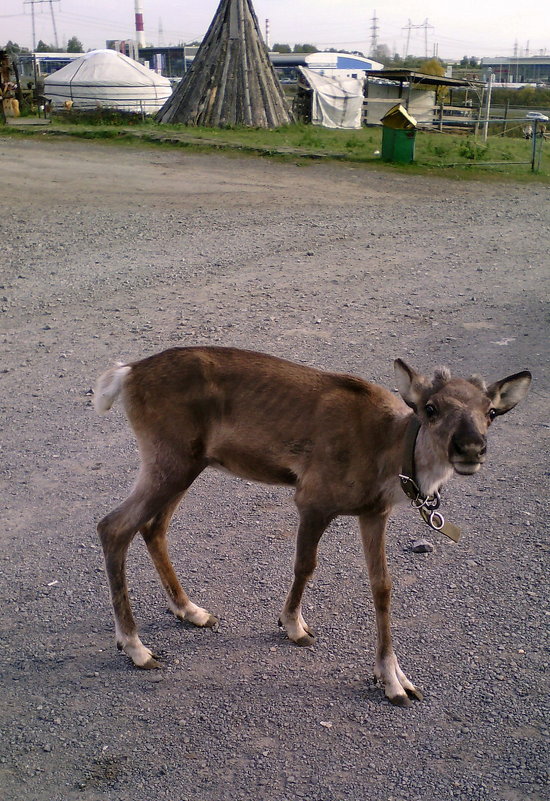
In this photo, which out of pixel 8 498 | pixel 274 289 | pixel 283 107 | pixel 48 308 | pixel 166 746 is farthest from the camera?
pixel 283 107

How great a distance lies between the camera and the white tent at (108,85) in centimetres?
3859

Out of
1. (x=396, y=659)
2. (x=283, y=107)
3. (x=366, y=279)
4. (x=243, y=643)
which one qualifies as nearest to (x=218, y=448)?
(x=243, y=643)

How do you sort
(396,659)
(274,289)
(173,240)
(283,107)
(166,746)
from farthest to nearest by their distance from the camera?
(283,107), (173,240), (274,289), (396,659), (166,746)

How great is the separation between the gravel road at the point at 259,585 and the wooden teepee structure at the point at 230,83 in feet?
64.9

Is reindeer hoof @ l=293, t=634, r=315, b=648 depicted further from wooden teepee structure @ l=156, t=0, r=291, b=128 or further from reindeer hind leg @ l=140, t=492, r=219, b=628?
wooden teepee structure @ l=156, t=0, r=291, b=128

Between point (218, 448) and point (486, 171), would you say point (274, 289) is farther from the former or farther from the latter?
point (486, 171)

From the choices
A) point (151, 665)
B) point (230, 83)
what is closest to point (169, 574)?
point (151, 665)

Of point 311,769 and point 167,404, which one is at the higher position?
point 167,404

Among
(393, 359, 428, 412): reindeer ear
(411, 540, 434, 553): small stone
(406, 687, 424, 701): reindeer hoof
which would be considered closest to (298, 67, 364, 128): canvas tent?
(411, 540, 434, 553): small stone

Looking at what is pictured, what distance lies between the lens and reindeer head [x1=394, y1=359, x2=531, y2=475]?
356cm

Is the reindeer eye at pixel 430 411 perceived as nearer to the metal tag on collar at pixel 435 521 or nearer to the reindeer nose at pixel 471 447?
the reindeer nose at pixel 471 447

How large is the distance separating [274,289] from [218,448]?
250 inches

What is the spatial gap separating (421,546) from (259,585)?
1.10 metres

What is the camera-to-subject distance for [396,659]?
4105mm
